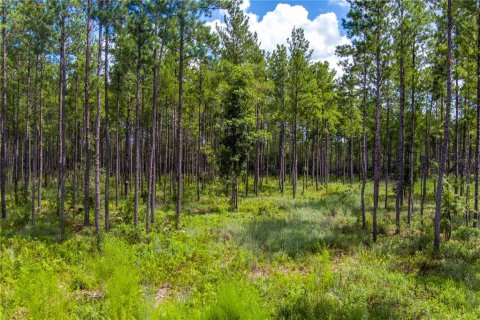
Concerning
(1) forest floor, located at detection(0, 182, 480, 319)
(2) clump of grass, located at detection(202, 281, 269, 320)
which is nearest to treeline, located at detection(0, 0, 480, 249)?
(1) forest floor, located at detection(0, 182, 480, 319)

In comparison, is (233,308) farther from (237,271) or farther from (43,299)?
(237,271)

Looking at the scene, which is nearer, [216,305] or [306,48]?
[216,305]

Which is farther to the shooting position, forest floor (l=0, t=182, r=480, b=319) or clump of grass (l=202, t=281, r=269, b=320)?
forest floor (l=0, t=182, r=480, b=319)

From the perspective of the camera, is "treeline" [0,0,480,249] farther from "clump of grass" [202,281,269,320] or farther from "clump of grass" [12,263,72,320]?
"clump of grass" [202,281,269,320]

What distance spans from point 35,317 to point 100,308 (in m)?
1.71

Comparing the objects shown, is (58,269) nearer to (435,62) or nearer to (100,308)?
(100,308)

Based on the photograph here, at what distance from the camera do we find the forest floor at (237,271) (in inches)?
306

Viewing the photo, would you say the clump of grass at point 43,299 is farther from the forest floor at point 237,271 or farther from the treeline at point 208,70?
the treeline at point 208,70

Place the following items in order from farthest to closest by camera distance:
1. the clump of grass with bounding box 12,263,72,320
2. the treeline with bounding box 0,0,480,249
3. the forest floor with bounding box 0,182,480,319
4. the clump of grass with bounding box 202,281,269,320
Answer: the treeline with bounding box 0,0,480,249 → the forest floor with bounding box 0,182,480,319 → the clump of grass with bounding box 12,263,72,320 → the clump of grass with bounding box 202,281,269,320

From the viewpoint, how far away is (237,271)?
36.1ft

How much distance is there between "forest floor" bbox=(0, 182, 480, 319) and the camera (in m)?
7.78

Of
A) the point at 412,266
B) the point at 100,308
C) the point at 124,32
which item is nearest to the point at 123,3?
the point at 124,32

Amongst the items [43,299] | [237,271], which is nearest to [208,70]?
[237,271]

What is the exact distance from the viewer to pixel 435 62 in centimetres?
1892
